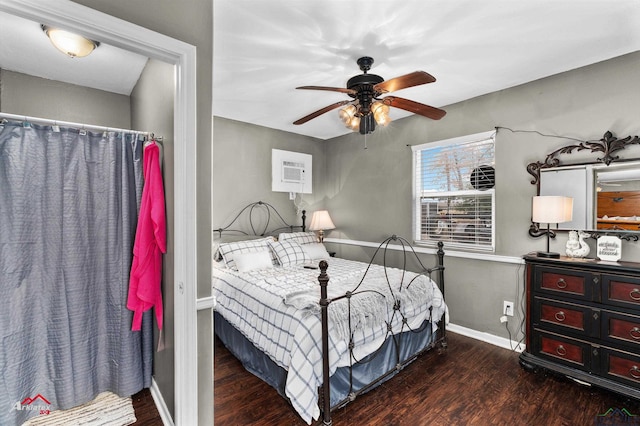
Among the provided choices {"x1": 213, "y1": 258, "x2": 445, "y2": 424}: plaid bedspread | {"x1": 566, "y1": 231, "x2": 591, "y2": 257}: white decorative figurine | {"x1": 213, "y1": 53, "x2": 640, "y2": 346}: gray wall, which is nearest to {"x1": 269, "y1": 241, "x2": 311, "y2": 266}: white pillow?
{"x1": 213, "y1": 258, "x2": 445, "y2": 424}: plaid bedspread

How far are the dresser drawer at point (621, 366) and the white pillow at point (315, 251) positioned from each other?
2.81 meters

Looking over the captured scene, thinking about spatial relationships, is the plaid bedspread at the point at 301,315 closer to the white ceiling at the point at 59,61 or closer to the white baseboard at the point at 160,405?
the white baseboard at the point at 160,405

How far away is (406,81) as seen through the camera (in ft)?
6.23

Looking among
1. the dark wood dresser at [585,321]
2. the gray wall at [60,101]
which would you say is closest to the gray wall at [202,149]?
the gray wall at [60,101]

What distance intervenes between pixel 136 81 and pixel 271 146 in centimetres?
202

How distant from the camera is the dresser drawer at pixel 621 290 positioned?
2.08 meters

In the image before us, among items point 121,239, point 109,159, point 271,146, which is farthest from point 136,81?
point 271,146

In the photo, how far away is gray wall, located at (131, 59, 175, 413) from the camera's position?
181 cm

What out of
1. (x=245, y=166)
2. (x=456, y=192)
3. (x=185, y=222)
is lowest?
(x=185, y=222)

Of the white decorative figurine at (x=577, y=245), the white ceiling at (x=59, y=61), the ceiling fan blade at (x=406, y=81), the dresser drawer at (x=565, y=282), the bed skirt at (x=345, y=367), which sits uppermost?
the white ceiling at (x=59, y=61)

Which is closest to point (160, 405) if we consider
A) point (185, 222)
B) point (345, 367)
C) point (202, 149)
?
point (345, 367)

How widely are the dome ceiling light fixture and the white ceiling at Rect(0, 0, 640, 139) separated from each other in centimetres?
12

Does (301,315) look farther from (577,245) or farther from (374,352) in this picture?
(577,245)

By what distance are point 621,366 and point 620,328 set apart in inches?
10.6
